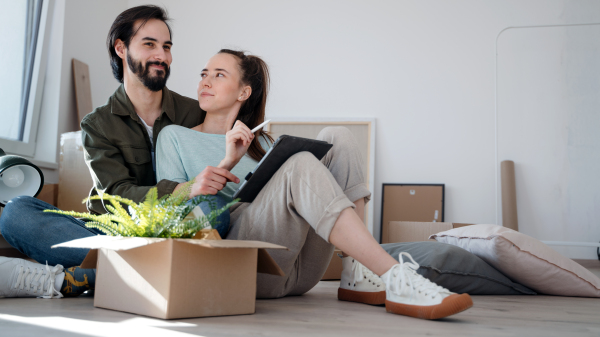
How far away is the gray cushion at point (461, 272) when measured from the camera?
Result: 76.3 inches

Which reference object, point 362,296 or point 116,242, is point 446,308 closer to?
point 362,296

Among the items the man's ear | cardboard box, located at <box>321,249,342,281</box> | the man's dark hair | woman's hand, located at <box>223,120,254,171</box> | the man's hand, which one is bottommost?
cardboard box, located at <box>321,249,342,281</box>

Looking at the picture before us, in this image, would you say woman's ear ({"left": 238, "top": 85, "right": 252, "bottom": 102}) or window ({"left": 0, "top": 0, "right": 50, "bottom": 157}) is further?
window ({"left": 0, "top": 0, "right": 50, "bottom": 157})

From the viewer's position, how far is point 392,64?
15.5 ft

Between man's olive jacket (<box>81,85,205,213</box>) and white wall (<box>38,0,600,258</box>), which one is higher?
white wall (<box>38,0,600,258</box>)

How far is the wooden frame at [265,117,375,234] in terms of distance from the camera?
4513 millimetres

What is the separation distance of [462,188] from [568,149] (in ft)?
3.07

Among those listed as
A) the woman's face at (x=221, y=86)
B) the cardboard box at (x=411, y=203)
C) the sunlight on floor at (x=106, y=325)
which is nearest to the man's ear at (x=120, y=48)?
the woman's face at (x=221, y=86)

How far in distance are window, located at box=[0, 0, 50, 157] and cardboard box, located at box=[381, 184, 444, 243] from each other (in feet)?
9.58

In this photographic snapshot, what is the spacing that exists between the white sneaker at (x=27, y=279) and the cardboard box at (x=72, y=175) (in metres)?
1.80

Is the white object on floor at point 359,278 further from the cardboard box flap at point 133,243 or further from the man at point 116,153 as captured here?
the man at point 116,153

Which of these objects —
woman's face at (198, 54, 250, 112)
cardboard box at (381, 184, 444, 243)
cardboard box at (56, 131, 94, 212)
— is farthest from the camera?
cardboard box at (381, 184, 444, 243)

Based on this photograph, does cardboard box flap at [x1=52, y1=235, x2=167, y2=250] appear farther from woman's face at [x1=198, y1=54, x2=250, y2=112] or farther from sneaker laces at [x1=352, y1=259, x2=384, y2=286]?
woman's face at [x1=198, y1=54, x2=250, y2=112]

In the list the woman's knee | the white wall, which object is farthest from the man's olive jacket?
the white wall
